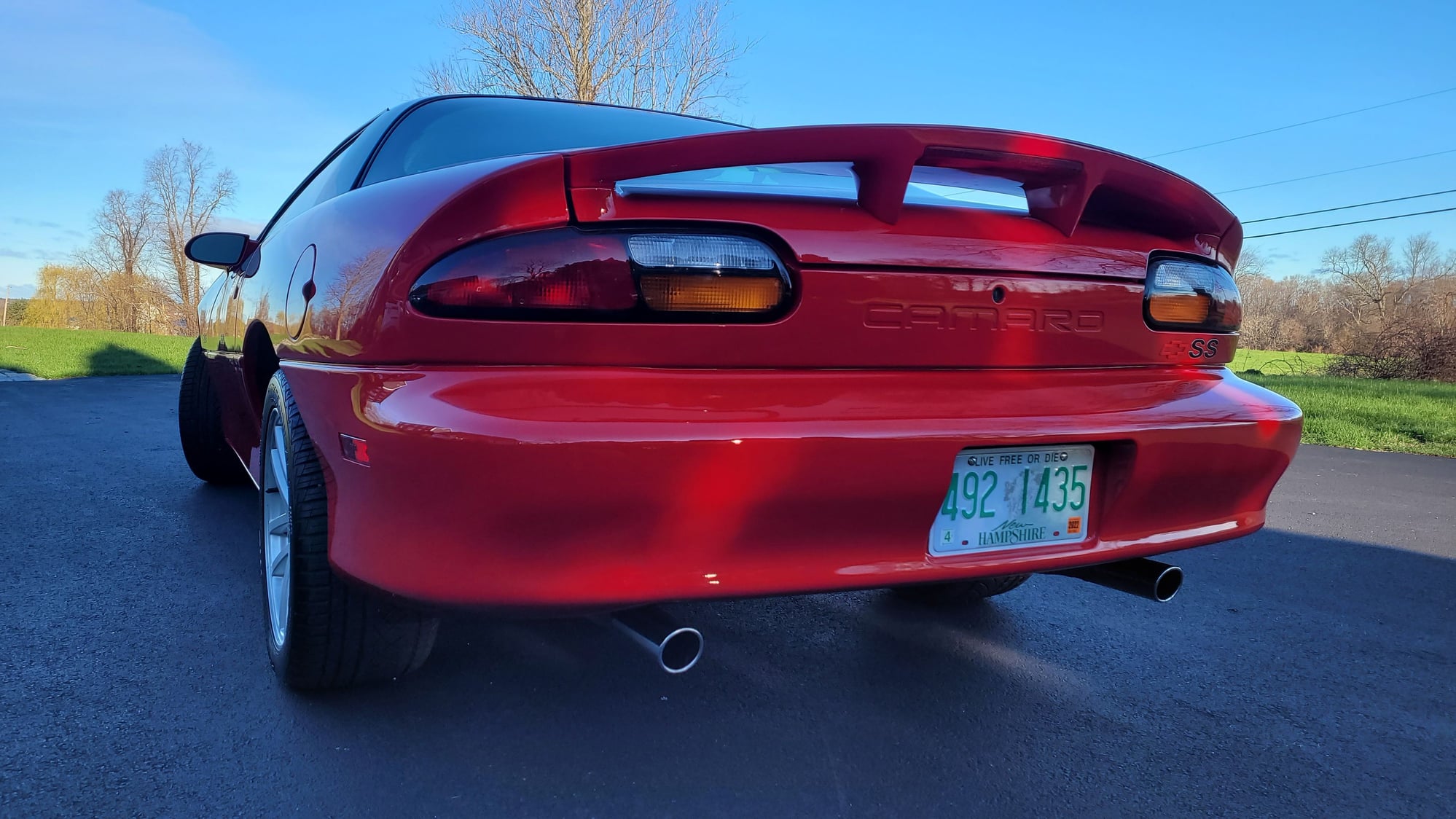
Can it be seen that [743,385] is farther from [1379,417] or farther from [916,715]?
[1379,417]

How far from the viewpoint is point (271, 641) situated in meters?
1.96

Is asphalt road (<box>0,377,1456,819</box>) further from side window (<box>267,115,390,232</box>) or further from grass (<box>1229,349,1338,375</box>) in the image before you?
grass (<box>1229,349,1338,375</box>)

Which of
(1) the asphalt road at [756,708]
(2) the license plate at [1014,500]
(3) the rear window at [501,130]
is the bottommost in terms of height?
(1) the asphalt road at [756,708]

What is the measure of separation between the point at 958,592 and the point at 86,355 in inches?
567

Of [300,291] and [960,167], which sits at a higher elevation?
[960,167]

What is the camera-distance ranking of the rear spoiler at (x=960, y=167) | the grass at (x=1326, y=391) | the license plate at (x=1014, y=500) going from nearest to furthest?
1. the rear spoiler at (x=960, y=167)
2. the license plate at (x=1014, y=500)
3. the grass at (x=1326, y=391)

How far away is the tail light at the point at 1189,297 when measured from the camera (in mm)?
1823

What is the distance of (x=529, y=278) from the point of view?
137cm

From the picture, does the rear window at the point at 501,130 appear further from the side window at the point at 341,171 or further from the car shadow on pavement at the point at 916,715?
the car shadow on pavement at the point at 916,715

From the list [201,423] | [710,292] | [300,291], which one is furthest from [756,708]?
[201,423]

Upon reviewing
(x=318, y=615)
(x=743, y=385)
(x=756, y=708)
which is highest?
(x=743, y=385)

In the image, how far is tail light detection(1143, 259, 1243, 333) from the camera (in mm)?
1823

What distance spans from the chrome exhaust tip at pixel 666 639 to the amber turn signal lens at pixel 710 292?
504 millimetres

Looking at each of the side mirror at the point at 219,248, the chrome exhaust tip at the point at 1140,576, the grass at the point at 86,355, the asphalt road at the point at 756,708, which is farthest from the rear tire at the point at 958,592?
the grass at the point at 86,355
